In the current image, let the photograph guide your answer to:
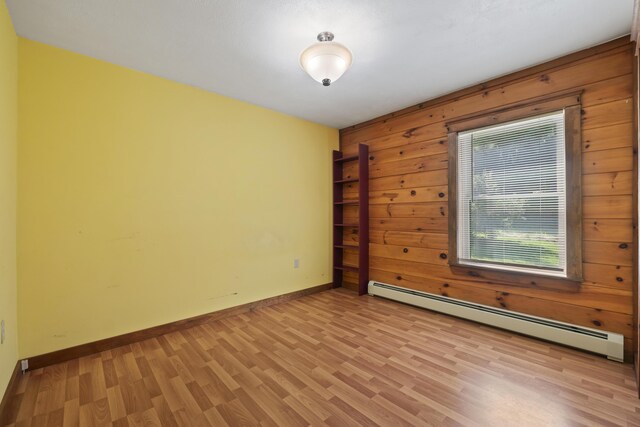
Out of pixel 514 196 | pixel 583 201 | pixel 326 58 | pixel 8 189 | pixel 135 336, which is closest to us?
pixel 8 189

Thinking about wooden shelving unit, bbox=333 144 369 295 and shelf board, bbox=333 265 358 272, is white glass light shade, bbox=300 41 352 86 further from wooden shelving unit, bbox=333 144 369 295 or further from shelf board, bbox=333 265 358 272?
shelf board, bbox=333 265 358 272

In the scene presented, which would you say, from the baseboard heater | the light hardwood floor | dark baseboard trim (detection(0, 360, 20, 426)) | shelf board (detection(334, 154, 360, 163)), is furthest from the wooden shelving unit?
dark baseboard trim (detection(0, 360, 20, 426))

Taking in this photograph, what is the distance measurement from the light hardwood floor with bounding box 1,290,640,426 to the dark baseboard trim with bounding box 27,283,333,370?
7cm

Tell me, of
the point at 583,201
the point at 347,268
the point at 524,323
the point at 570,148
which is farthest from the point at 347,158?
the point at 524,323

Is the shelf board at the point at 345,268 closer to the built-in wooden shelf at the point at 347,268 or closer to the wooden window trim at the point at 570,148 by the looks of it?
the built-in wooden shelf at the point at 347,268

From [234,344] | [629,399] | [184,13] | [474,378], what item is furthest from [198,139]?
[629,399]

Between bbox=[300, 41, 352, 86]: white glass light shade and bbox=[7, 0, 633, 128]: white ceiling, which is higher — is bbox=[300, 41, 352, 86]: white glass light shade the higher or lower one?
the lower one

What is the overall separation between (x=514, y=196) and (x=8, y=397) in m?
4.06

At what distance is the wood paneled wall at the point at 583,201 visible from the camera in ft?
6.95

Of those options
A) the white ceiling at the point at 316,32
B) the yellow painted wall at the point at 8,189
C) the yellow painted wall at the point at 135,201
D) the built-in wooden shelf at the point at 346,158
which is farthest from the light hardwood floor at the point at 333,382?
the white ceiling at the point at 316,32

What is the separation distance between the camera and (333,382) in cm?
185

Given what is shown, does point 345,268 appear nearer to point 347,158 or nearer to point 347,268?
point 347,268

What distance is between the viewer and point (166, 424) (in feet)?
4.92

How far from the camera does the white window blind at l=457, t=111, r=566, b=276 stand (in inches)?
95.3
